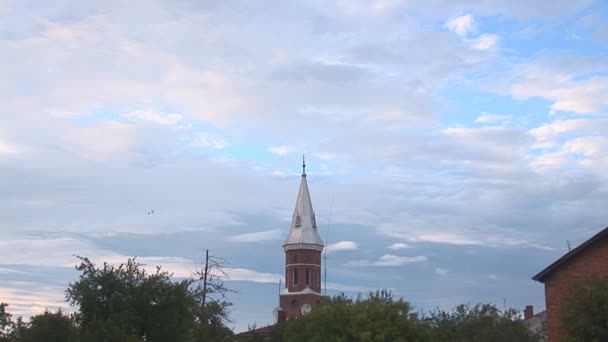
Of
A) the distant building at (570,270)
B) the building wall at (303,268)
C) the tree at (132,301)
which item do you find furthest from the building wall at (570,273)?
the building wall at (303,268)

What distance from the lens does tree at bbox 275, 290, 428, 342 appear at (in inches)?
1750

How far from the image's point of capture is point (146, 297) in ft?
122

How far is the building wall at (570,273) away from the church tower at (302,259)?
82.5 metres

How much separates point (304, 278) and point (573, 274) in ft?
280

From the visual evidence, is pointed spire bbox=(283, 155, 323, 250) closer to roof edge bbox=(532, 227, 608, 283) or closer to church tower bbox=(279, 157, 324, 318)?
church tower bbox=(279, 157, 324, 318)

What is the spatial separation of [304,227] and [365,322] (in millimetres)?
81967

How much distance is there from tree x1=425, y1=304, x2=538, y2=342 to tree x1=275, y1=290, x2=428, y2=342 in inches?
374

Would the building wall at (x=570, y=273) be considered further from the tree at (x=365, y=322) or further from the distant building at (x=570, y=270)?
the tree at (x=365, y=322)

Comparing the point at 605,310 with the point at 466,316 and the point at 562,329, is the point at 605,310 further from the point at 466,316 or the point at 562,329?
the point at 466,316

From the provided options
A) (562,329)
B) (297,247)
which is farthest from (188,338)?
(297,247)

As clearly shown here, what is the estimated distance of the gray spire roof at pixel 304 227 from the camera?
125375mm

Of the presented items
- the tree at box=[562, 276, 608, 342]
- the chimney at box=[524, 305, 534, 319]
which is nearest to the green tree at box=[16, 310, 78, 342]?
the tree at box=[562, 276, 608, 342]

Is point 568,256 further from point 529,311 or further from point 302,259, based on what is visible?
point 302,259

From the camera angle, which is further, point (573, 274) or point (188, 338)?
point (573, 274)
